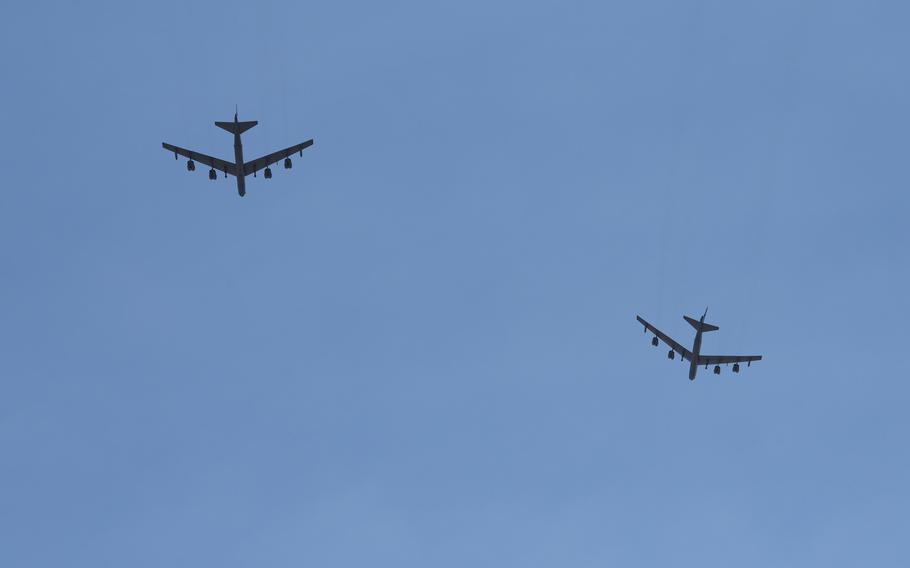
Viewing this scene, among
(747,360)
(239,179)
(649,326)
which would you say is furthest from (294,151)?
(747,360)

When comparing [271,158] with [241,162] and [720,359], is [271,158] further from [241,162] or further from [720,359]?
[720,359]

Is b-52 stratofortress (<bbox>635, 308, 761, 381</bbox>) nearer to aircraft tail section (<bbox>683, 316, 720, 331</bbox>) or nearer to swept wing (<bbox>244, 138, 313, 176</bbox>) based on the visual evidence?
aircraft tail section (<bbox>683, 316, 720, 331</bbox>)

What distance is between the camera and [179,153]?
151 metres

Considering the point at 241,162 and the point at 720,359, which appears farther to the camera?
the point at 720,359

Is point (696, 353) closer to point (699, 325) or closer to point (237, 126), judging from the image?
point (699, 325)

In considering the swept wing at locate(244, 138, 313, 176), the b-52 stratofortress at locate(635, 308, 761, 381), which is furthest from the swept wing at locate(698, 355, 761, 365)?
the swept wing at locate(244, 138, 313, 176)

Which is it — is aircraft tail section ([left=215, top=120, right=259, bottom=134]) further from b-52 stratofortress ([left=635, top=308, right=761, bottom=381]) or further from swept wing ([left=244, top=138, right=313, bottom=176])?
b-52 stratofortress ([left=635, top=308, right=761, bottom=381])

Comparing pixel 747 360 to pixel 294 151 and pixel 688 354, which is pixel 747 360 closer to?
pixel 688 354

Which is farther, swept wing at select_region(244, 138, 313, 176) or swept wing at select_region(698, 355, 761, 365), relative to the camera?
swept wing at select_region(698, 355, 761, 365)

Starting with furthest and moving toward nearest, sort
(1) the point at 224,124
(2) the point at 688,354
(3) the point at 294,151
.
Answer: (2) the point at 688,354 < (3) the point at 294,151 < (1) the point at 224,124

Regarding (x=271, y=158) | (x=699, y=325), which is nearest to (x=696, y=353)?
(x=699, y=325)

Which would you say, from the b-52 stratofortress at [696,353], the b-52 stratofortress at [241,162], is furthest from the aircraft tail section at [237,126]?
the b-52 stratofortress at [696,353]

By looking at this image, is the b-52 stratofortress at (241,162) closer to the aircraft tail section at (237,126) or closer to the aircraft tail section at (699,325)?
the aircraft tail section at (237,126)

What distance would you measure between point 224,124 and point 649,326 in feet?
206
